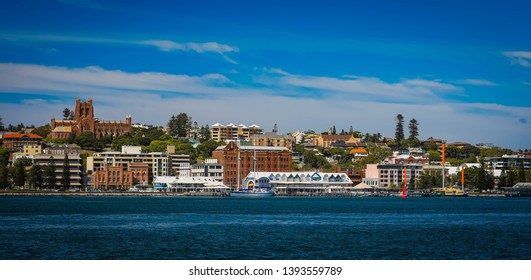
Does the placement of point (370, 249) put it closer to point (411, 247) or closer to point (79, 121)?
point (411, 247)

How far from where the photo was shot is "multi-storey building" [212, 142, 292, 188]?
155875 millimetres

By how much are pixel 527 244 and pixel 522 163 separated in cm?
13740

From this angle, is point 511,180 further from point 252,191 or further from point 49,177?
point 49,177

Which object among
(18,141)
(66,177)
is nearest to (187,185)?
(66,177)

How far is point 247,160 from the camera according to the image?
159 m

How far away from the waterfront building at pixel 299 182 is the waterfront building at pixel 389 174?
21001 millimetres

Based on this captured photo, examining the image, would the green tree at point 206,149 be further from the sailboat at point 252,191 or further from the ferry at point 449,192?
the ferry at point 449,192

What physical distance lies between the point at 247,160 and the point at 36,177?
39632mm

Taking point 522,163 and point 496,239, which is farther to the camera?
point 522,163

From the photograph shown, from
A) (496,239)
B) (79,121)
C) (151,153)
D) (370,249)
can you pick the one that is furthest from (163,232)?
(79,121)

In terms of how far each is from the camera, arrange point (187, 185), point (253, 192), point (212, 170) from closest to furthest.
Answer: point (253, 192), point (187, 185), point (212, 170)
